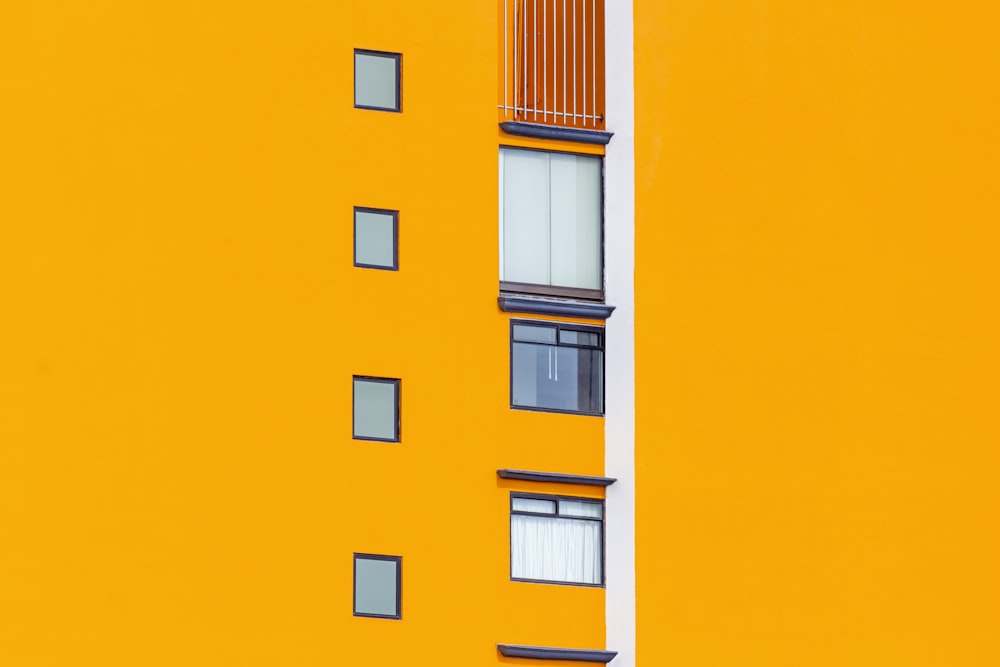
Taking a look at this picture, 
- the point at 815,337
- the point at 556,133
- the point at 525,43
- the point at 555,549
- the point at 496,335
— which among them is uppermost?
the point at 525,43

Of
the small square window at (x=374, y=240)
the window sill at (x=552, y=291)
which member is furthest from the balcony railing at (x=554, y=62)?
the small square window at (x=374, y=240)

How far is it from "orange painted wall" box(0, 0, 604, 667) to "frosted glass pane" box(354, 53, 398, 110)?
0.16 m

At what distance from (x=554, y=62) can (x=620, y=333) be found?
11.1 ft

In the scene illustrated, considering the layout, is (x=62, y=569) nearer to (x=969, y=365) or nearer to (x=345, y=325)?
(x=345, y=325)

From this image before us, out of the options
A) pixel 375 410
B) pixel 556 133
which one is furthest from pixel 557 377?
pixel 556 133

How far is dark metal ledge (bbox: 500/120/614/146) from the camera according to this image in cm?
3222

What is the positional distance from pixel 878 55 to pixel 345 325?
7.91 meters

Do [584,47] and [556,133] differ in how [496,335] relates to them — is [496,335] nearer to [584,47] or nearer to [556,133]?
[556,133]

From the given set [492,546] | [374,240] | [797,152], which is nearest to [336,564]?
[492,546]

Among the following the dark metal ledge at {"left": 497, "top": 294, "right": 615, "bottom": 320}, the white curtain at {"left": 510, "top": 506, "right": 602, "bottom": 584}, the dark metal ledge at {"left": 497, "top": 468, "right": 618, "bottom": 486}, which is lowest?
the white curtain at {"left": 510, "top": 506, "right": 602, "bottom": 584}

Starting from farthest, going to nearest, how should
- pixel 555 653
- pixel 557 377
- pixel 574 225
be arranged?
pixel 574 225, pixel 557 377, pixel 555 653

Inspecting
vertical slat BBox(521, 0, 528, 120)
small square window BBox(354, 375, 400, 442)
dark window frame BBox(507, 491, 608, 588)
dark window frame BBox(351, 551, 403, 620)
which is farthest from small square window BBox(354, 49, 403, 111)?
dark window frame BBox(351, 551, 403, 620)

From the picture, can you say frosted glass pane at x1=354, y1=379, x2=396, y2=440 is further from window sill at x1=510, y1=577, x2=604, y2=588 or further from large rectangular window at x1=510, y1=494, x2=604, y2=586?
window sill at x1=510, y1=577, x2=604, y2=588

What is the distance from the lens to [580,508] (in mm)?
31953
